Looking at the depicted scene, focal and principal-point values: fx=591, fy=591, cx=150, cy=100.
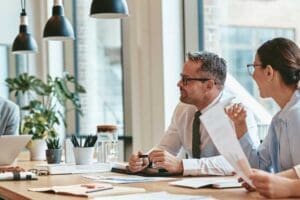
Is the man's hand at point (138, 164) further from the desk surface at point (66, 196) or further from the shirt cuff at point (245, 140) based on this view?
the shirt cuff at point (245, 140)

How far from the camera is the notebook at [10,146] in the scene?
10.8 ft

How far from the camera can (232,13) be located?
14.4 ft

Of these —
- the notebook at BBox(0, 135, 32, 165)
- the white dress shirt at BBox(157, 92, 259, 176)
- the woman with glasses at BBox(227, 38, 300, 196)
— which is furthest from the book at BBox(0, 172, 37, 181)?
the woman with glasses at BBox(227, 38, 300, 196)

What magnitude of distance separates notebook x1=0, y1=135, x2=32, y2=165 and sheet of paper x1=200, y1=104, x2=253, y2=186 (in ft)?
4.84

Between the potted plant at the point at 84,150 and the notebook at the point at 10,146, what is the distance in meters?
0.29

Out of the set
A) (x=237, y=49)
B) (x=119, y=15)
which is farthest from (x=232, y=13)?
(x=119, y=15)

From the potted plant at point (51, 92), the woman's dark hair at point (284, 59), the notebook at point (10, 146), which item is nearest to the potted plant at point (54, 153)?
the notebook at point (10, 146)

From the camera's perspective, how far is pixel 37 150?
12.8 ft

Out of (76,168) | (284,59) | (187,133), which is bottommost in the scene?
(76,168)

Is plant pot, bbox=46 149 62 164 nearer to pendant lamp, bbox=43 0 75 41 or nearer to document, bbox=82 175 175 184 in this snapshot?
document, bbox=82 175 175 184

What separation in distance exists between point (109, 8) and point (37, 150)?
1.23m

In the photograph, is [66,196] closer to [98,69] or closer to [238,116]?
[238,116]

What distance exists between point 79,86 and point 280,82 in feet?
12.2

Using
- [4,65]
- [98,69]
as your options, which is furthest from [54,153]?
[4,65]
